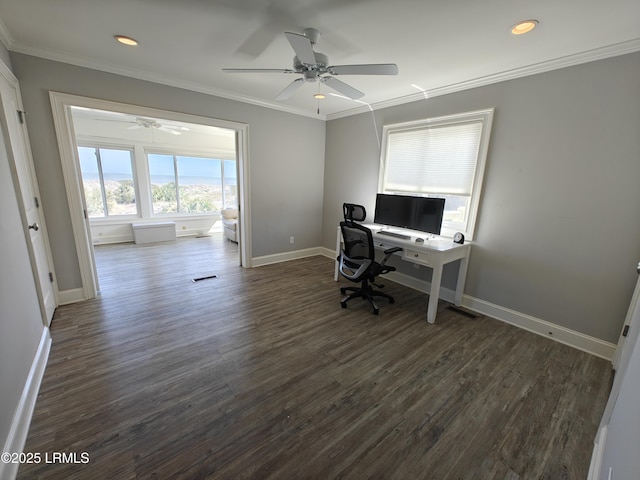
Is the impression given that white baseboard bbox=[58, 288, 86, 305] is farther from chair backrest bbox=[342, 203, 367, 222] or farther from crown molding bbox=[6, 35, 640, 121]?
chair backrest bbox=[342, 203, 367, 222]

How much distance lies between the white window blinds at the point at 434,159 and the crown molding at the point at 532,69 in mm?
394

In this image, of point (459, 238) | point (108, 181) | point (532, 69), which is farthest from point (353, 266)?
point (108, 181)

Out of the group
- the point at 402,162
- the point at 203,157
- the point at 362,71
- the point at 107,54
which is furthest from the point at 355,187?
the point at 203,157

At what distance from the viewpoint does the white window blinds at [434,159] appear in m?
3.12

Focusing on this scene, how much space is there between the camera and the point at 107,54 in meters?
2.62

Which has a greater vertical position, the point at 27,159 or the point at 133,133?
the point at 133,133

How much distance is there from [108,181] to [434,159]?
6759 mm

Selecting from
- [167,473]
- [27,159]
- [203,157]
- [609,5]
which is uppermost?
[609,5]

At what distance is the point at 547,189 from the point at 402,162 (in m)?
1.72

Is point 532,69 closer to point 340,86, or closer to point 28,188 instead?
point 340,86

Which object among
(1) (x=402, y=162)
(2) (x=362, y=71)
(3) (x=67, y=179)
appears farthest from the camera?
(1) (x=402, y=162)

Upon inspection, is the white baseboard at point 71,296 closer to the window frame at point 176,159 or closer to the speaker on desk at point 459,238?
the window frame at point 176,159

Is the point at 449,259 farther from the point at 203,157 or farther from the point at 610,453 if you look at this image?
the point at 203,157

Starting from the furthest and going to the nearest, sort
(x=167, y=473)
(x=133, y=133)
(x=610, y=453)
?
(x=133, y=133), (x=167, y=473), (x=610, y=453)
